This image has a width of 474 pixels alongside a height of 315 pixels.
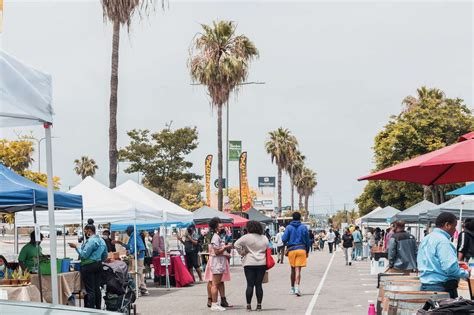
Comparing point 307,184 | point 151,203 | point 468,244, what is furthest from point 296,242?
point 307,184

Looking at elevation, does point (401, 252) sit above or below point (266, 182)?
below

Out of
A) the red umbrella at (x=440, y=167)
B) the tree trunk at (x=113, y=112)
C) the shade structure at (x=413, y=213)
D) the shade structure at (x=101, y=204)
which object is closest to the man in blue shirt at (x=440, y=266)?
the red umbrella at (x=440, y=167)

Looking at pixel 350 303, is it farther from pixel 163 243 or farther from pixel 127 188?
pixel 163 243

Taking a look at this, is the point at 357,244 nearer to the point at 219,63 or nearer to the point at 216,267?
the point at 219,63

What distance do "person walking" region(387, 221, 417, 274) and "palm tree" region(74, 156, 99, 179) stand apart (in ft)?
326

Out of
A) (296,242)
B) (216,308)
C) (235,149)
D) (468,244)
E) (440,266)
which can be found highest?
(235,149)

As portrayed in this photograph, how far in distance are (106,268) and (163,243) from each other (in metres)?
12.1

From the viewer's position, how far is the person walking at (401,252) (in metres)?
16.9

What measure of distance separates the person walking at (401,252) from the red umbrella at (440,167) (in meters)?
5.16

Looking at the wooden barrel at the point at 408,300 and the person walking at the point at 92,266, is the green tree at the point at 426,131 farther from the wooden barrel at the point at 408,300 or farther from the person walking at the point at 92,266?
the wooden barrel at the point at 408,300

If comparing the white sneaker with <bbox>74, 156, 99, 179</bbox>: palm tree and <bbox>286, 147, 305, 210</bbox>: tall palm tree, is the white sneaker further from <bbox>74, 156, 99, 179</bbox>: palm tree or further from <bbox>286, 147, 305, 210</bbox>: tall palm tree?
<bbox>74, 156, 99, 179</bbox>: palm tree

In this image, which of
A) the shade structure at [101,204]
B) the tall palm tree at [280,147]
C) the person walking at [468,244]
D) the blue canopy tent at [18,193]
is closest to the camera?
the blue canopy tent at [18,193]

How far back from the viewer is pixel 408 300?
28.2 feet

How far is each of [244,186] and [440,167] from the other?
152ft
